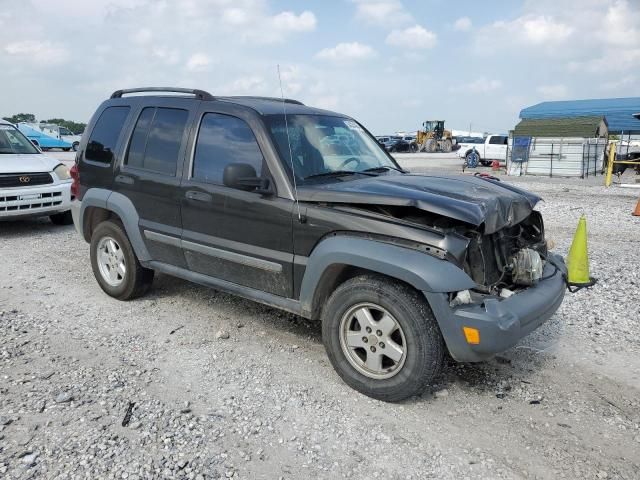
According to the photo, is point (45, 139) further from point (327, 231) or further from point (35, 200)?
point (327, 231)

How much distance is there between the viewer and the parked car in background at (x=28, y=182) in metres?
7.79

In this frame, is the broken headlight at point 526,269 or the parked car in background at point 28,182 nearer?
the broken headlight at point 526,269

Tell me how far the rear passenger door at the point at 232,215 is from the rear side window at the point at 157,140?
24cm

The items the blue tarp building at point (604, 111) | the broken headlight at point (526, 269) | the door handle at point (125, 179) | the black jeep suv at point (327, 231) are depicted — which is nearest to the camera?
the black jeep suv at point (327, 231)

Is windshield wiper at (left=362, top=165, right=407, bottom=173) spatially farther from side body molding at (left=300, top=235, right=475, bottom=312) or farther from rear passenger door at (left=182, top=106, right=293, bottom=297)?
side body molding at (left=300, top=235, right=475, bottom=312)

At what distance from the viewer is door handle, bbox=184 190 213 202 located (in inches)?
162

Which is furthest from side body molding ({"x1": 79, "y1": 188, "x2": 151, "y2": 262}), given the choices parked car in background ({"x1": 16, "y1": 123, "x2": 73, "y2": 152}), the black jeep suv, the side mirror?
parked car in background ({"x1": 16, "y1": 123, "x2": 73, "y2": 152})

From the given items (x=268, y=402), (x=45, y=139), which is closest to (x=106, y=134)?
(x=268, y=402)

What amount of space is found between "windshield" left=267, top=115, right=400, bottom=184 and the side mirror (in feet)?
0.73

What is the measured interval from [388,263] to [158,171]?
7.96 ft

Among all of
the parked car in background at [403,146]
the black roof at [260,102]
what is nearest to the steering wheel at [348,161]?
the black roof at [260,102]

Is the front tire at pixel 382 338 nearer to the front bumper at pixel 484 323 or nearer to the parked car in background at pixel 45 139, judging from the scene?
the front bumper at pixel 484 323

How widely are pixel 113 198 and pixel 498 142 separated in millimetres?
27200

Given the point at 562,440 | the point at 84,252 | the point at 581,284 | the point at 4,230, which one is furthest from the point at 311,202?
the point at 4,230
